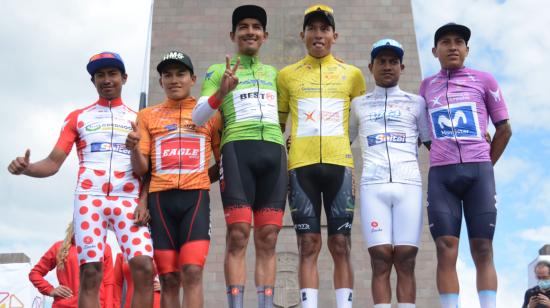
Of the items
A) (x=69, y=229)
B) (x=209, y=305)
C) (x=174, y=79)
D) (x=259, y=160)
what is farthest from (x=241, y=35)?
(x=209, y=305)

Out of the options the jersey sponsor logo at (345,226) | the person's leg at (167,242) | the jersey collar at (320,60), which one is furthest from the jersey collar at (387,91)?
the person's leg at (167,242)

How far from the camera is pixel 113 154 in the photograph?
638 cm

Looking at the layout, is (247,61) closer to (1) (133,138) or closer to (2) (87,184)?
(1) (133,138)

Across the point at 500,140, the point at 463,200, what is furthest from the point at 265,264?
the point at 500,140

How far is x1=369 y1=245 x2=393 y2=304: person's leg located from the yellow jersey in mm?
847

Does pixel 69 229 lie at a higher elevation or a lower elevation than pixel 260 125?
lower

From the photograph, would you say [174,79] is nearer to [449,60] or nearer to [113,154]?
[113,154]

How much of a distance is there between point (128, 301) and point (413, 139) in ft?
13.3

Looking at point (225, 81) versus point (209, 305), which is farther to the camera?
point (209, 305)

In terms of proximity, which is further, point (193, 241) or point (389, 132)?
point (389, 132)

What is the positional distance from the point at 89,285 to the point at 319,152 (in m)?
2.40

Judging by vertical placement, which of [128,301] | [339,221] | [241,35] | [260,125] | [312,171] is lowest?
[128,301]

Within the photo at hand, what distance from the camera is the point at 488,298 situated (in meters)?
6.04

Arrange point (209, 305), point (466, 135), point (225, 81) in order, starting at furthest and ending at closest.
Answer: point (209, 305) → point (466, 135) → point (225, 81)
